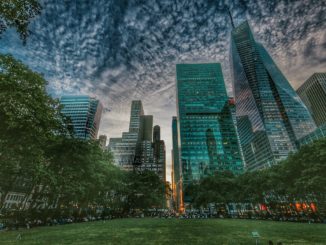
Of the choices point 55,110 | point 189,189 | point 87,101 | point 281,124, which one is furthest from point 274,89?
point 55,110

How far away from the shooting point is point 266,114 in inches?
5915

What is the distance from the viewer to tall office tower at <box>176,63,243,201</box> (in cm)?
13125

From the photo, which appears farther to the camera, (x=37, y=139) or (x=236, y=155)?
(x=236, y=155)

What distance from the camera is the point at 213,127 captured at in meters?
145

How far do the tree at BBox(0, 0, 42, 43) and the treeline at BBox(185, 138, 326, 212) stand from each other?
42.1 meters

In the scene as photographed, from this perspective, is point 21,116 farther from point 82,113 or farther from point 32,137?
point 82,113

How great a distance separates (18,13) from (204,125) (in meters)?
143

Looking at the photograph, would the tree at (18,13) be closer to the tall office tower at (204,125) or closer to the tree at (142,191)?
the tree at (142,191)

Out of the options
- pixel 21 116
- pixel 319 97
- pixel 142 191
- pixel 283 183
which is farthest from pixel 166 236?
pixel 319 97

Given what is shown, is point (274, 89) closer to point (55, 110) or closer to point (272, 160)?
point (272, 160)

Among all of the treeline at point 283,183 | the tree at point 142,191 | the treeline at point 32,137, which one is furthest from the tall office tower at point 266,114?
the treeline at point 32,137

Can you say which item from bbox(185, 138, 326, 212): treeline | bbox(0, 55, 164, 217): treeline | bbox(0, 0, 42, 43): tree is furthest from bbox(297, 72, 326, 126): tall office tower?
bbox(0, 0, 42, 43): tree

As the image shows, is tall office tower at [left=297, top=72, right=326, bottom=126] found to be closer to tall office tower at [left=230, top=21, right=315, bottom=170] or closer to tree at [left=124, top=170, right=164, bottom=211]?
tall office tower at [left=230, top=21, right=315, bottom=170]

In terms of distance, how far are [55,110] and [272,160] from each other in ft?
479
